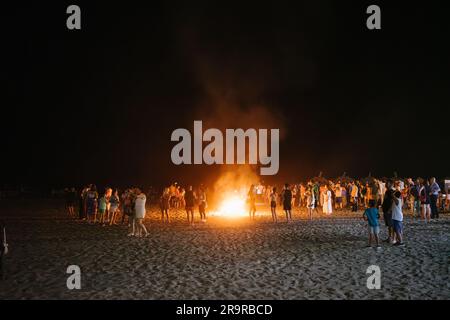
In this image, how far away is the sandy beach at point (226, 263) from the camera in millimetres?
7492

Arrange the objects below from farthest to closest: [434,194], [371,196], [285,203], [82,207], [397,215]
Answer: [82,207] < [434,194] < [285,203] < [371,196] < [397,215]

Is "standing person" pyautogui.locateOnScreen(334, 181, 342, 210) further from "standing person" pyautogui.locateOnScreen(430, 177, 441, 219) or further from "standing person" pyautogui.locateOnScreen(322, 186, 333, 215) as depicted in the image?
"standing person" pyautogui.locateOnScreen(430, 177, 441, 219)

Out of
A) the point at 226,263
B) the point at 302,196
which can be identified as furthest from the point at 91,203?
the point at 302,196

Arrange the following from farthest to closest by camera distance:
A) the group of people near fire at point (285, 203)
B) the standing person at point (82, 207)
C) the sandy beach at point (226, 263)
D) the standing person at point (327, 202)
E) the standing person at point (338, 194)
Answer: the standing person at point (338, 194), the standing person at point (327, 202), the standing person at point (82, 207), the group of people near fire at point (285, 203), the sandy beach at point (226, 263)

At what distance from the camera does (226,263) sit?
32.4ft

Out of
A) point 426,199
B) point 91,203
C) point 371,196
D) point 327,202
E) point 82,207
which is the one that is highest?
point 371,196

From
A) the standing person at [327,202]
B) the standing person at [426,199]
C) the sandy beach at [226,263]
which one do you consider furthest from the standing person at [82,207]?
the standing person at [426,199]

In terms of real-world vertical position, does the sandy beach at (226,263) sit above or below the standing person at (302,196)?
below

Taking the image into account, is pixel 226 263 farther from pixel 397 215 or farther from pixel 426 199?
pixel 426 199

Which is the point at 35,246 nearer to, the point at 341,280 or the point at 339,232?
the point at 341,280

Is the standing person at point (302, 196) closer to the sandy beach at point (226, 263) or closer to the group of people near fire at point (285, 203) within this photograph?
the group of people near fire at point (285, 203)

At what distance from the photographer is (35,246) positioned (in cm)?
1245
